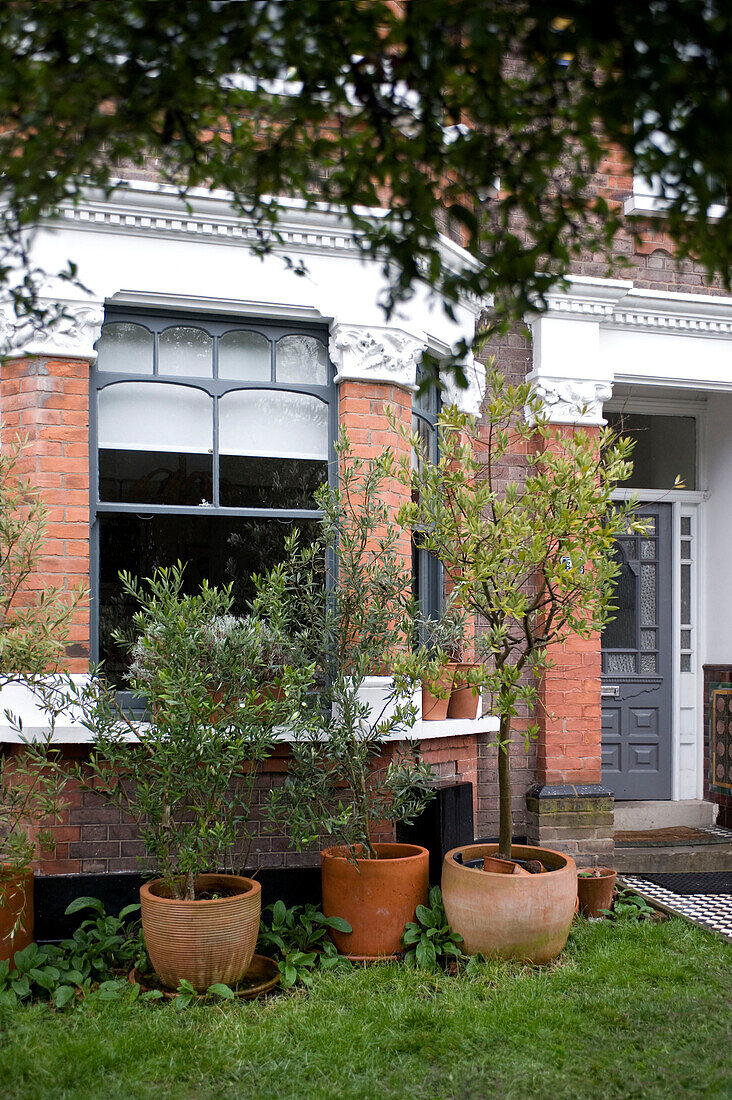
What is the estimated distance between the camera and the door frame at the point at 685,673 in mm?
7664

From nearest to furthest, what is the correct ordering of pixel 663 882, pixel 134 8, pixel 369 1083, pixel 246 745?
1. pixel 134 8
2. pixel 369 1083
3. pixel 246 745
4. pixel 663 882

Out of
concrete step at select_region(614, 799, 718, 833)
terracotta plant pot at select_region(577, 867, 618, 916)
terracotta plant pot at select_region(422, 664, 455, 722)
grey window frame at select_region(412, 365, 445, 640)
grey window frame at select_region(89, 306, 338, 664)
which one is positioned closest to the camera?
grey window frame at select_region(89, 306, 338, 664)

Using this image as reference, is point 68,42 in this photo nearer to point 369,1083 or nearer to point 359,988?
point 369,1083

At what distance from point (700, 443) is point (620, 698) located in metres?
2.16

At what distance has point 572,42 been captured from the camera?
1927mm

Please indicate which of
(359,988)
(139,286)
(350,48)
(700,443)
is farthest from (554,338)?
(350,48)

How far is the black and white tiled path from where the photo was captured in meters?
5.54

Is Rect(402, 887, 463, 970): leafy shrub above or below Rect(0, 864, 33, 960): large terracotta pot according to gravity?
below

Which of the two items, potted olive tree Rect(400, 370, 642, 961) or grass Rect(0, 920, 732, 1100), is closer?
grass Rect(0, 920, 732, 1100)

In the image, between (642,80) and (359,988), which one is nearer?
(642,80)

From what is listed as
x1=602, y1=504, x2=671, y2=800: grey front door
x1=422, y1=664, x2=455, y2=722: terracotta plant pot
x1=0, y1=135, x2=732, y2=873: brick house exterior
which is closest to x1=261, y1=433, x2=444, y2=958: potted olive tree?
x1=422, y1=664, x2=455, y2=722: terracotta plant pot

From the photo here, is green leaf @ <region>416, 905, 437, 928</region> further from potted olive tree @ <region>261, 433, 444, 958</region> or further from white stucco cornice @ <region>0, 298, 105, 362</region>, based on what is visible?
white stucco cornice @ <region>0, 298, 105, 362</region>

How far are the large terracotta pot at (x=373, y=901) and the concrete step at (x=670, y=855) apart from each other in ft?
7.36

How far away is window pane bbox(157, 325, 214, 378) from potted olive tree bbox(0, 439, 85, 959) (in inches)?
35.4
